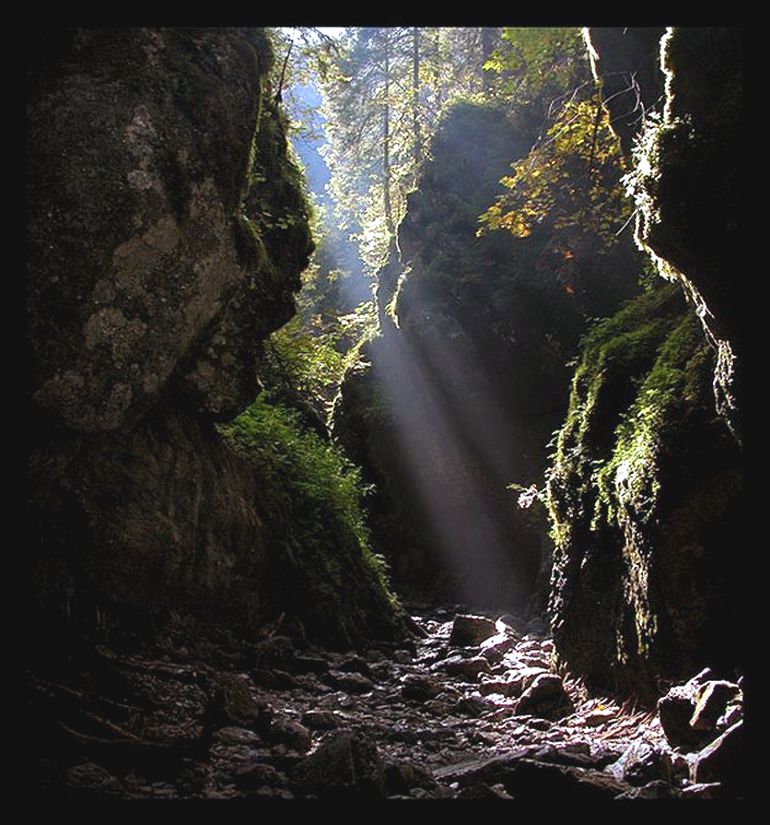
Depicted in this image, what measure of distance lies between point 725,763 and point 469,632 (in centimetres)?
839

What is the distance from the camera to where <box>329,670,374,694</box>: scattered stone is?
8.20m

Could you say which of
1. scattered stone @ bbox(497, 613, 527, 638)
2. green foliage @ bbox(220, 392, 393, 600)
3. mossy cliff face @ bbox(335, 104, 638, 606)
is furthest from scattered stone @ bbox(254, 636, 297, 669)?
mossy cliff face @ bbox(335, 104, 638, 606)

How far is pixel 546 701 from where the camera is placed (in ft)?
25.9

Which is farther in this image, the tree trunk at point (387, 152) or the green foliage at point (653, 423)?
the tree trunk at point (387, 152)

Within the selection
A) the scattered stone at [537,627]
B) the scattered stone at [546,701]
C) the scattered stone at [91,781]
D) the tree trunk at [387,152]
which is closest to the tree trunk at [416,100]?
the tree trunk at [387,152]

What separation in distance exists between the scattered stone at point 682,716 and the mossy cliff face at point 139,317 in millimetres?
5106

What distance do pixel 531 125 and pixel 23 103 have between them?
69.1ft

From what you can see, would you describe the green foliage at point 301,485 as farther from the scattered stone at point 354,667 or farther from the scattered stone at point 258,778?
the scattered stone at point 258,778

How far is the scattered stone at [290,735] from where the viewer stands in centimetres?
559

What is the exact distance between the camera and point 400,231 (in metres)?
23.0

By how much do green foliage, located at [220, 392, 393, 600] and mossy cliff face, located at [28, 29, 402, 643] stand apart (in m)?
1.31

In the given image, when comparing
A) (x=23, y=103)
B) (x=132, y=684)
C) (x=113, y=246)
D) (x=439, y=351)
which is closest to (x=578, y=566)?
(x=132, y=684)

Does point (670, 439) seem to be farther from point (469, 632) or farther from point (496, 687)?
point (469, 632)

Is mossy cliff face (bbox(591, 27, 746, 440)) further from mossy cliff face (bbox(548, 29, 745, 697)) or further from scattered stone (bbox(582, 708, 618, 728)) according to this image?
scattered stone (bbox(582, 708, 618, 728))
